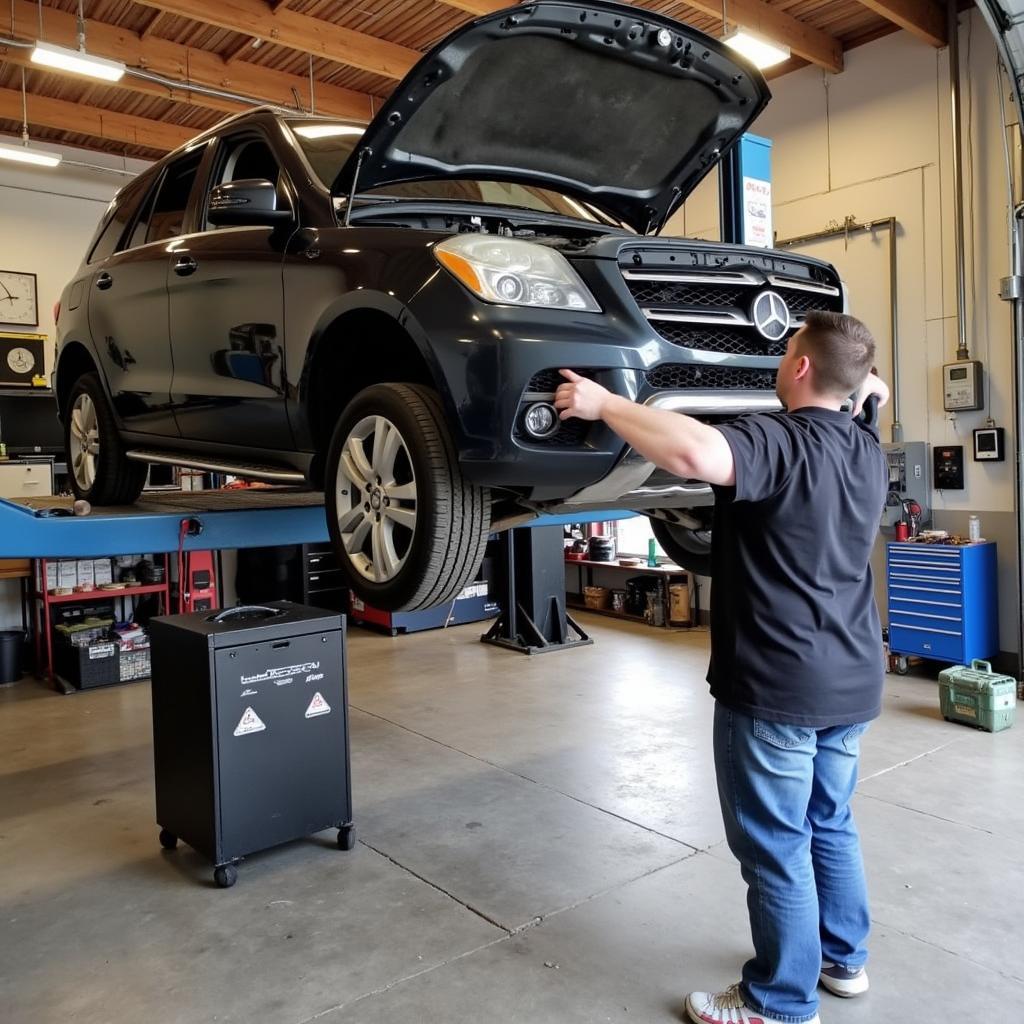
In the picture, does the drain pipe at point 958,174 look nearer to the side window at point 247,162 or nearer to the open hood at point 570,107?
the open hood at point 570,107

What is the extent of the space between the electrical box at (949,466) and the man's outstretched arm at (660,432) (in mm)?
4939

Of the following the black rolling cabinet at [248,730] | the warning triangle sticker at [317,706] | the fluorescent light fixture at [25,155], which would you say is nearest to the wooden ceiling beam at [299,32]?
the fluorescent light fixture at [25,155]

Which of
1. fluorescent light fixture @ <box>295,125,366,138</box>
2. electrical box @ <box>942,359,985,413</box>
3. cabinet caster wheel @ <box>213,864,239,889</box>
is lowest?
cabinet caster wheel @ <box>213,864,239,889</box>

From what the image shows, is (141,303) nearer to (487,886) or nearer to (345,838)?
(345,838)

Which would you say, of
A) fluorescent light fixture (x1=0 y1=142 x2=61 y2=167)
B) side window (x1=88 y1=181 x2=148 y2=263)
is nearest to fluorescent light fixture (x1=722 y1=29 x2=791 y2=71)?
side window (x1=88 y1=181 x2=148 y2=263)

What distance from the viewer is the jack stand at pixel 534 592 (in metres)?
7.02

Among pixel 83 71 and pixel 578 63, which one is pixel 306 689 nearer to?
pixel 578 63

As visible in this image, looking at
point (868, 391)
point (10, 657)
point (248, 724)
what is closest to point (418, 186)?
point (868, 391)

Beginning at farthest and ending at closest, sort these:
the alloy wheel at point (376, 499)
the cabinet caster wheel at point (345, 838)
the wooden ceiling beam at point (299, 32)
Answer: the wooden ceiling beam at point (299, 32)
the cabinet caster wheel at point (345, 838)
the alloy wheel at point (376, 499)

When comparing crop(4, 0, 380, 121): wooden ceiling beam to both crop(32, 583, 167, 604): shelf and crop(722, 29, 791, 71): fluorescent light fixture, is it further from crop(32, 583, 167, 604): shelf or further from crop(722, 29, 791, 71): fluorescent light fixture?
crop(32, 583, 167, 604): shelf

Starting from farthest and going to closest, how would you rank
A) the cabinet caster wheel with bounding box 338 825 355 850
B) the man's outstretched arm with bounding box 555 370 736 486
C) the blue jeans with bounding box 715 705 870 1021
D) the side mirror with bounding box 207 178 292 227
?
the cabinet caster wheel with bounding box 338 825 355 850, the side mirror with bounding box 207 178 292 227, the blue jeans with bounding box 715 705 870 1021, the man's outstretched arm with bounding box 555 370 736 486

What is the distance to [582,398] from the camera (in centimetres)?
Answer: 179

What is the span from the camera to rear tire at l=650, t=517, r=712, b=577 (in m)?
3.36

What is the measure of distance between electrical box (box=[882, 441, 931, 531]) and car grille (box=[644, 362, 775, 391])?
438 cm
